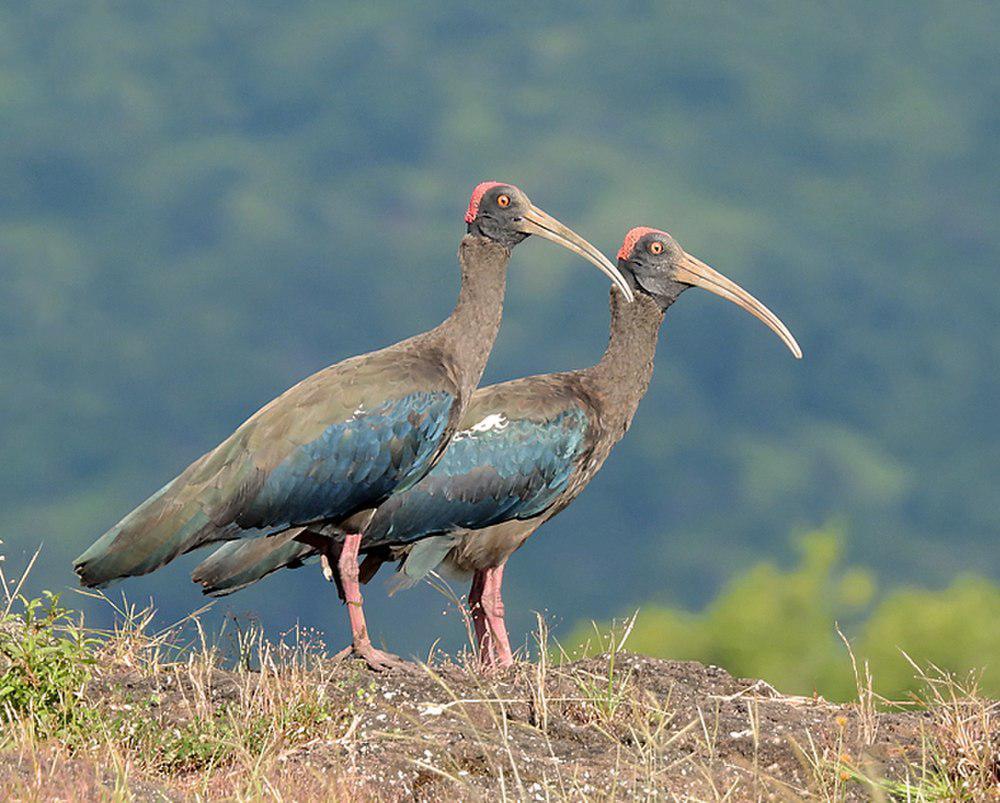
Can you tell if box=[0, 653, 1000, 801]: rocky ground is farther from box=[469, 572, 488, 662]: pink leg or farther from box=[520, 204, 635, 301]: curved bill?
box=[520, 204, 635, 301]: curved bill

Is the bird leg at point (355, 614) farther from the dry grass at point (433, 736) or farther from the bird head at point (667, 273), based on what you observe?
the bird head at point (667, 273)

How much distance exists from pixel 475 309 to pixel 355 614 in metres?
1.96

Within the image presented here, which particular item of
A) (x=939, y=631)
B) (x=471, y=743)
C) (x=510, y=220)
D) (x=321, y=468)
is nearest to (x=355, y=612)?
(x=321, y=468)

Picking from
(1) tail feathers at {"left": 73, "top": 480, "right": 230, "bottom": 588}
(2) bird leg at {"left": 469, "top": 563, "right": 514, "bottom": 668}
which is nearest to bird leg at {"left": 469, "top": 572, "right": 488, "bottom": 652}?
(2) bird leg at {"left": 469, "top": 563, "right": 514, "bottom": 668}

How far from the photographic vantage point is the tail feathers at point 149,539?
9.07 m

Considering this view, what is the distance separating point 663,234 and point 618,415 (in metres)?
1.24

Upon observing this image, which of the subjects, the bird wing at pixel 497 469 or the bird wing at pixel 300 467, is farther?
the bird wing at pixel 497 469

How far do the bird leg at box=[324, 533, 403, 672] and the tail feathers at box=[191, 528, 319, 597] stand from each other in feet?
1.64

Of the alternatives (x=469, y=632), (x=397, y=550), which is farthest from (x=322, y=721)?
(x=397, y=550)

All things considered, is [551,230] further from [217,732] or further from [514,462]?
[217,732]

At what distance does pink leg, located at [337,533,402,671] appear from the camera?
30.0 feet

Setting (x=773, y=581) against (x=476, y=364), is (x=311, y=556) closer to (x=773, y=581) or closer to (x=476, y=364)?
(x=476, y=364)

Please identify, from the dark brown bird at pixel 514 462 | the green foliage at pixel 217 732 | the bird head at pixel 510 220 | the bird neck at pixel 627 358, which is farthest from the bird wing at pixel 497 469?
the green foliage at pixel 217 732

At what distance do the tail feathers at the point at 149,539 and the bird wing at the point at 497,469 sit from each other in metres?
1.09
